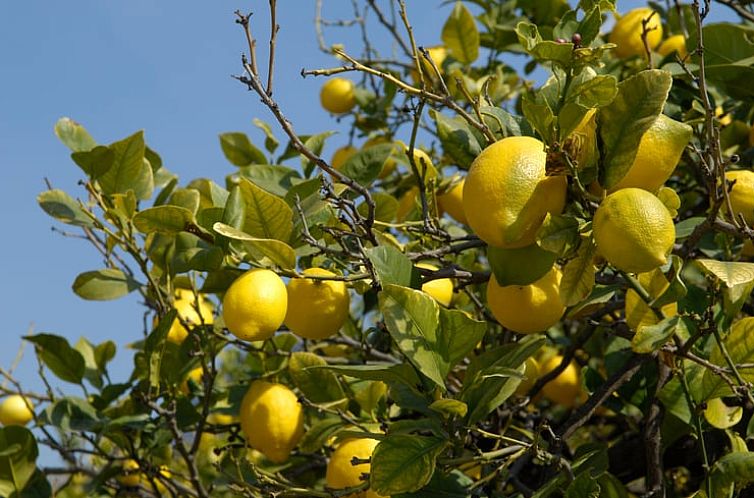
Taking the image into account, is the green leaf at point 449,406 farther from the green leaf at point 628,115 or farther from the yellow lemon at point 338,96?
the yellow lemon at point 338,96

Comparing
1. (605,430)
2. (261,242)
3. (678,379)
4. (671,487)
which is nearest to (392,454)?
(261,242)

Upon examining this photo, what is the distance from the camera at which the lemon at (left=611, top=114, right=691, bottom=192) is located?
107cm

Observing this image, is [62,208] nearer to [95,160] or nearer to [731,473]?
[95,160]

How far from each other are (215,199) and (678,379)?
86 cm

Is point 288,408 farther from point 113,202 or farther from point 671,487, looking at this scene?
point 671,487

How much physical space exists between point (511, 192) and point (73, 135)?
1.25 m

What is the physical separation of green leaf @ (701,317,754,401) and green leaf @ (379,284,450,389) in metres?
0.49

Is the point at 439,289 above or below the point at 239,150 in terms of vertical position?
below

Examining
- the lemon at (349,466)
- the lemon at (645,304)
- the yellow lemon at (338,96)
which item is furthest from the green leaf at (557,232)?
the yellow lemon at (338,96)

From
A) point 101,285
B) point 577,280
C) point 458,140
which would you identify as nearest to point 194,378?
point 101,285

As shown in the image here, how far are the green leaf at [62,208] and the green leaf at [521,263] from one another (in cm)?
110

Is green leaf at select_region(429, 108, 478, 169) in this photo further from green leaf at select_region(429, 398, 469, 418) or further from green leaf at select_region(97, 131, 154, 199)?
green leaf at select_region(97, 131, 154, 199)

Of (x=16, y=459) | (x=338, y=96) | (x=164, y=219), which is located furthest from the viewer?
(x=338, y=96)

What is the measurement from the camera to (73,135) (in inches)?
75.4
